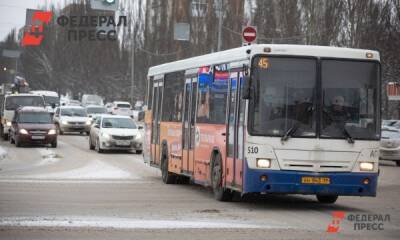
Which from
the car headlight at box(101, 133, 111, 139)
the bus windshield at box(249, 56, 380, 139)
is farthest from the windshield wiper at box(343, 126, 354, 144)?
the car headlight at box(101, 133, 111, 139)

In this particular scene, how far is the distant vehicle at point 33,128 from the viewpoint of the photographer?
38531 mm

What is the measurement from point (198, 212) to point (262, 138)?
169 centimetres

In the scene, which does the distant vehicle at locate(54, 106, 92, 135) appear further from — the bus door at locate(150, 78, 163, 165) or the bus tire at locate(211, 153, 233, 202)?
the bus tire at locate(211, 153, 233, 202)

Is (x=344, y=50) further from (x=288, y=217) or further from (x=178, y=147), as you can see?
(x=178, y=147)

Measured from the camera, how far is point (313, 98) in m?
16.3

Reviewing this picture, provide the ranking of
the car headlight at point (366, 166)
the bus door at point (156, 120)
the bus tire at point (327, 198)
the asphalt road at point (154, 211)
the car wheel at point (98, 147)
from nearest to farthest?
1. the asphalt road at point (154, 211)
2. the car headlight at point (366, 166)
3. the bus tire at point (327, 198)
4. the bus door at point (156, 120)
5. the car wheel at point (98, 147)

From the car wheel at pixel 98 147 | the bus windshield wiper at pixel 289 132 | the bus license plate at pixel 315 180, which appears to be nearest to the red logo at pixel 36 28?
the car wheel at pixel 98 147

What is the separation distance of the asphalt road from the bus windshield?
1.42m

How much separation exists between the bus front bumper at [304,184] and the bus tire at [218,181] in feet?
5.28

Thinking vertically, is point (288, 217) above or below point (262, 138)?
below

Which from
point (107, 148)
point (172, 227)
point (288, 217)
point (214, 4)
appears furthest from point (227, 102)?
point (214, 4)

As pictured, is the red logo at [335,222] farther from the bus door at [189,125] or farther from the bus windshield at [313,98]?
the bus door at [189,125]

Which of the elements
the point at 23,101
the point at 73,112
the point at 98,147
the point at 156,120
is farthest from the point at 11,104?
the point at 156,120

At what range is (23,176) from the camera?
78.2 ft
